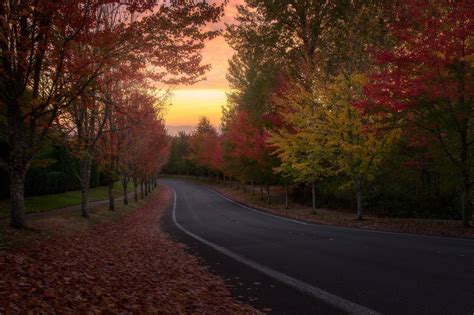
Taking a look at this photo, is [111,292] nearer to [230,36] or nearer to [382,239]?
[382,239]

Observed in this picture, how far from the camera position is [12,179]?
35.3ft

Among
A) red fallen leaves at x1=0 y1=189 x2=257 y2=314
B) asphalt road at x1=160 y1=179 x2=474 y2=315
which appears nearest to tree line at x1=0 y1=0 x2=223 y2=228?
red fallen leaves at x1=0 y1=189 x2=257 y2=314

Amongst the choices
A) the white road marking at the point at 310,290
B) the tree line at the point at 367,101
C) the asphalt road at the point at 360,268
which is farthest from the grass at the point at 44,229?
the tree line at the point at 367,101

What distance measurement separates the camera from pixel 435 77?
13695 mm

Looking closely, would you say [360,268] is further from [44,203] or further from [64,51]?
[44,203]

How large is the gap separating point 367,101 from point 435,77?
2.91m

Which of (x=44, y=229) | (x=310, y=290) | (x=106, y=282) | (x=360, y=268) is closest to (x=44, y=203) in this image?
(x=44, y=229)

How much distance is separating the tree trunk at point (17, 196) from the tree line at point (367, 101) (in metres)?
12.6

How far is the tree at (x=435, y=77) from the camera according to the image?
13320 millimetres

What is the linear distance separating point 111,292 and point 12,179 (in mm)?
6530

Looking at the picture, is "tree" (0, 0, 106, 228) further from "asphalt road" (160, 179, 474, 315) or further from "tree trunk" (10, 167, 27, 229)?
"asphalt road" (160, 179, 474, 315)

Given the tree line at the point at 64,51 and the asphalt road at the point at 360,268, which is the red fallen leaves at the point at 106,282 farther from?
the tree line at the point at 64,51

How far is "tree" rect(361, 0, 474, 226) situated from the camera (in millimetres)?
13320

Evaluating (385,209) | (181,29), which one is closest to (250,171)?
(385,209)
